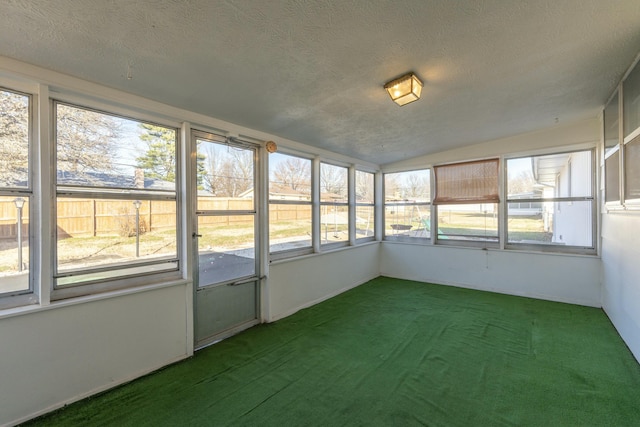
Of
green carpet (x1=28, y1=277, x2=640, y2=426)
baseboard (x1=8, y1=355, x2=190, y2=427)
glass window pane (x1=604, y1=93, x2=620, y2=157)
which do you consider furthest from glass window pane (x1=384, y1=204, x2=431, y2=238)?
baseboard (x1=8, y1=355, x2=190, y2=427)

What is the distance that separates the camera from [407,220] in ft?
17.8

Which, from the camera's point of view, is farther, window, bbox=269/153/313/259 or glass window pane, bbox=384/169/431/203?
glass window pane, bbox=384/169/431/203

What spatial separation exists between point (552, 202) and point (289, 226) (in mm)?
3933

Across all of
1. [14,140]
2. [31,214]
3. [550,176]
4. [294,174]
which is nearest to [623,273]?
[550,176]

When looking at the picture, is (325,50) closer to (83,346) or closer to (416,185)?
(83,346)

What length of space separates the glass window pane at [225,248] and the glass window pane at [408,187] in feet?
10.7

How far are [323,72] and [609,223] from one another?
387 cm

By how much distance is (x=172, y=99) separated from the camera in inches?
91.7

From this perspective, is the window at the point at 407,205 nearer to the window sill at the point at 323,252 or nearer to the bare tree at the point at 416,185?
the bare tree at the point at 416,185

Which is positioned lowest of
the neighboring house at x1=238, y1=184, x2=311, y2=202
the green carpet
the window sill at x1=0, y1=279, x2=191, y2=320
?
the green carpet

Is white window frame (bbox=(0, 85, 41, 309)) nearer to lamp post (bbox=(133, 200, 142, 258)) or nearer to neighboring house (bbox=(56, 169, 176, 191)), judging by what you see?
neighboring house (bbox=(56, 169, 176, 191))

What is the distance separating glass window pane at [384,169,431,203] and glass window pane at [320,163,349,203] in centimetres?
119

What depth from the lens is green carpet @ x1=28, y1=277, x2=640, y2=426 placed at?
1812 mm

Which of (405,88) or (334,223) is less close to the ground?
→ (405,88)
